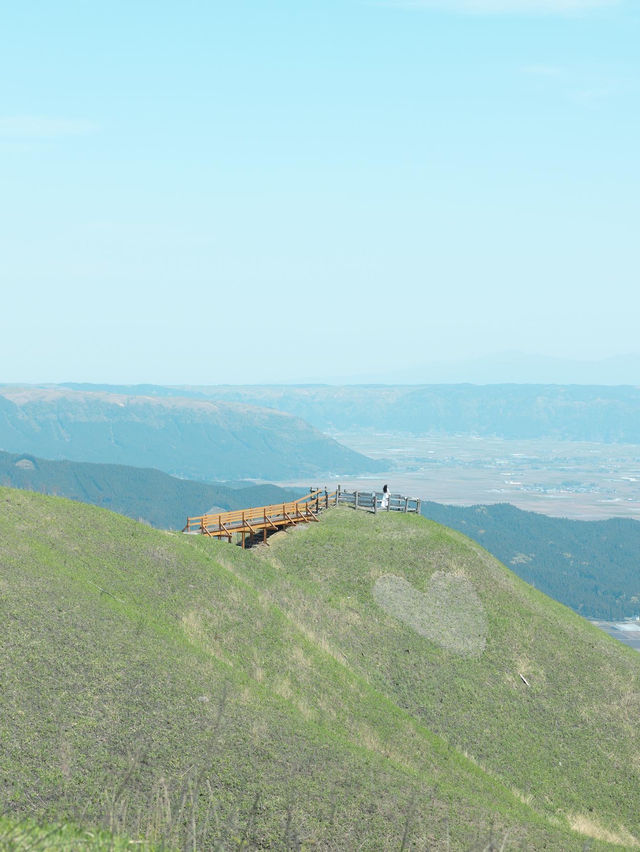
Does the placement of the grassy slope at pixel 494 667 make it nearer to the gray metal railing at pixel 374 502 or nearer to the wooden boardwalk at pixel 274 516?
the wooden boardwalk at pixel 274 516

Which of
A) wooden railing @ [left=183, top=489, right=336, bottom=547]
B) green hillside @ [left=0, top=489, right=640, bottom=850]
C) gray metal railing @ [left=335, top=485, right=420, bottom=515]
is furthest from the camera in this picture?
gray metal railing @ [left=335, top=485, right=420, bottom=515]

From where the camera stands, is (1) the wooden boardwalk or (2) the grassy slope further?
(1) the wooden boardwalk

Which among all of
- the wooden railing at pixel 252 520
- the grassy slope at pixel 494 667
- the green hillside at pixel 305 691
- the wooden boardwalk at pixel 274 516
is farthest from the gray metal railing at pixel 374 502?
the grassy slope at pixel 494 667

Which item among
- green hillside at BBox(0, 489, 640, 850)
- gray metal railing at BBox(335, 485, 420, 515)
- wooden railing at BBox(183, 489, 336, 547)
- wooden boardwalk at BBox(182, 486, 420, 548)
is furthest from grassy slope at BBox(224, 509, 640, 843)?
gray metal railing at BBox(335, 485, 420, 515)

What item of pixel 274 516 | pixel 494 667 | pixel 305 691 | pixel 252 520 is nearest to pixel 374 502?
pixel 274 516

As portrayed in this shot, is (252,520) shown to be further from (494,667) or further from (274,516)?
(494,667)

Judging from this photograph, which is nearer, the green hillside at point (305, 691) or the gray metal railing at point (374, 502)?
the green hillside at point (305, 691)

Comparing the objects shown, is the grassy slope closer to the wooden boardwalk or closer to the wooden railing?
the wooden railing
